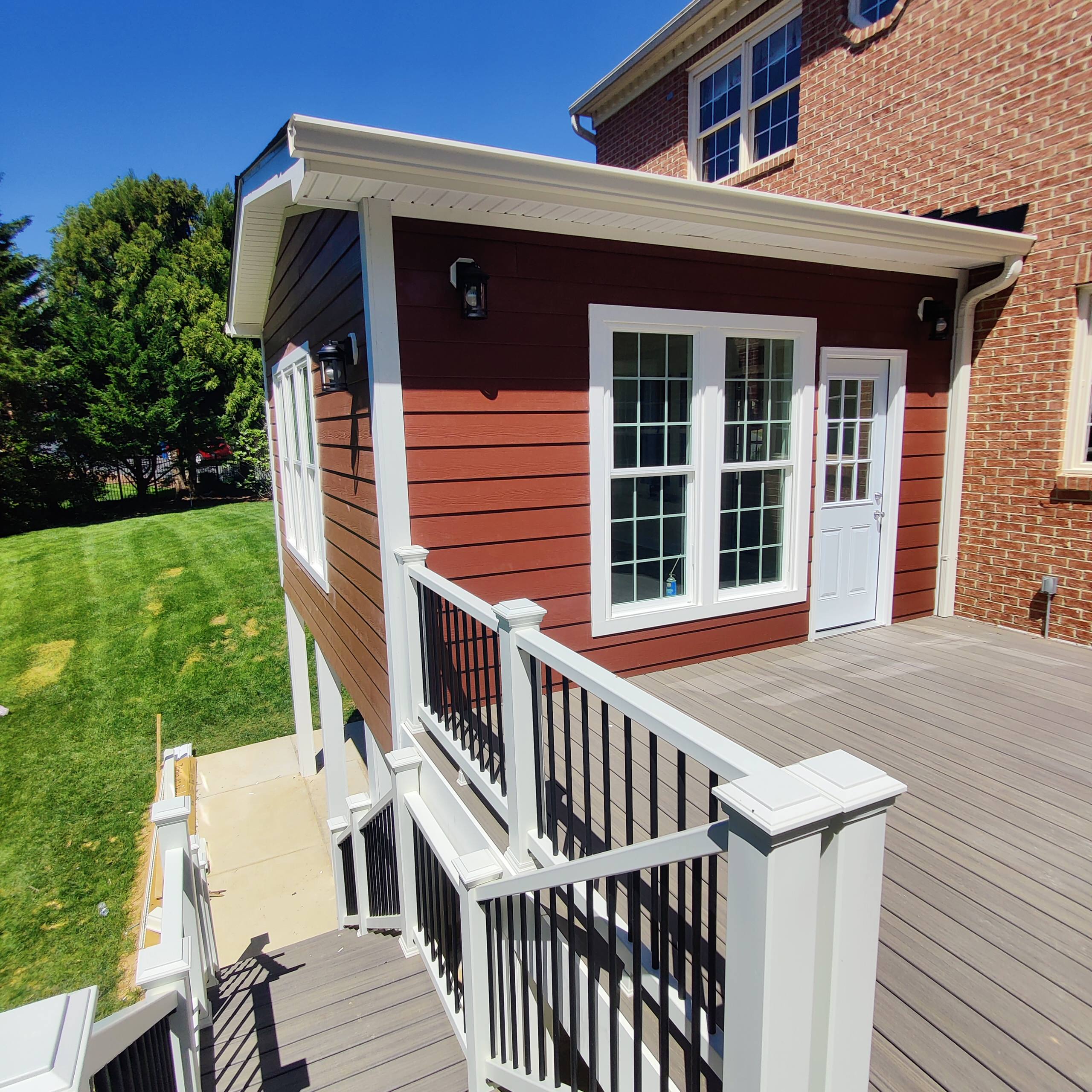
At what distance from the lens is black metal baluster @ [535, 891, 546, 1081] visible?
198 centimetres

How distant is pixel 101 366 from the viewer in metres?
17.6

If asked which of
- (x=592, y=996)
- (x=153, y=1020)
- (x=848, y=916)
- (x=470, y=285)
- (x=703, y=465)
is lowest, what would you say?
(x=153, y=1020)

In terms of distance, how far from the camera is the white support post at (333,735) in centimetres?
636

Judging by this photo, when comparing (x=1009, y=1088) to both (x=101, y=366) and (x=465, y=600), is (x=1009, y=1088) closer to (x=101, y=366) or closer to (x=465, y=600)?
(x=465, y=600)

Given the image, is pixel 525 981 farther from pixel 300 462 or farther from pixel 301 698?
pixel 301 698

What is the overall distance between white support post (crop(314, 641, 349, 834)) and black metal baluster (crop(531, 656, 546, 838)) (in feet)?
14.3

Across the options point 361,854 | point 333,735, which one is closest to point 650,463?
point 361,854

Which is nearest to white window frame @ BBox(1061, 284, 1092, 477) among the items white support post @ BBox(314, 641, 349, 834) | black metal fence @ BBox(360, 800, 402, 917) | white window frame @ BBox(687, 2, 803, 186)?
white window frame @ BBox(687, 2, 803, 186)

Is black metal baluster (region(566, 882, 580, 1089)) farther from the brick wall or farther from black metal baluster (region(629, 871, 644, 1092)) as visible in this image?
the brick wall

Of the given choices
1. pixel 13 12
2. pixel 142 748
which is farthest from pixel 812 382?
pixel 13 12

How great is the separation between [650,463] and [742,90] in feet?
17.7

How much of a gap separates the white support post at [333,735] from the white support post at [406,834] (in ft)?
7.99

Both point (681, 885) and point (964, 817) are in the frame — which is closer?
point (681, 885)

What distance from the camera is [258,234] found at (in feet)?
17.5
